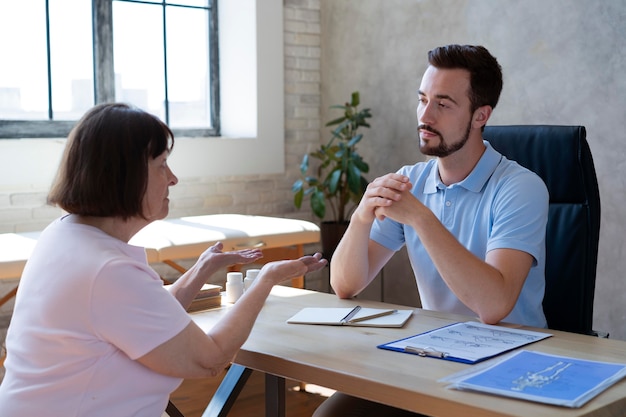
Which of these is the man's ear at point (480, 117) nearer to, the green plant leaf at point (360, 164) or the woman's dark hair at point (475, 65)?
the woman's dark hair at point (475, 65)

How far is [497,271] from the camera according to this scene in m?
2.13

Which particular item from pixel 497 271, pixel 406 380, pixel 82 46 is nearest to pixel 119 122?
pixel 406 380

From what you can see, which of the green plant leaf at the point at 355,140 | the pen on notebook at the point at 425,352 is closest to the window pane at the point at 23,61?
the green plant leaf at the point at 355,140

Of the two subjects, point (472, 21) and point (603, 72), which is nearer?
point (603, 72)

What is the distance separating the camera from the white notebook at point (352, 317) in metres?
2.04

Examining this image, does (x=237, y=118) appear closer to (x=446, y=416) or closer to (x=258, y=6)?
(x=258, y=6)

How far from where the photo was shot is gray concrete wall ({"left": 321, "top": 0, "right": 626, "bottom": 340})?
4.01 m

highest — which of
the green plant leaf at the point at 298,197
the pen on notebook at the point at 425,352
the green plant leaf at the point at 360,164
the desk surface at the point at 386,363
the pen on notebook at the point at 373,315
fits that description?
the green plant leaf at the point at 360,164

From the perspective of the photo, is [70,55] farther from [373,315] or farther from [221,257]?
[373,315]

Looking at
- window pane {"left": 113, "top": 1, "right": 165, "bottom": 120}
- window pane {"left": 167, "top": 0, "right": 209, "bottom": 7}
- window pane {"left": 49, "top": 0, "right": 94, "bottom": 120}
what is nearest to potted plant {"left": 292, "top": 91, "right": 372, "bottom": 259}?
window pane {"left": 113, "top": 1, "right": 165, "bottom": 120}

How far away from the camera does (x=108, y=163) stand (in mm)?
1619

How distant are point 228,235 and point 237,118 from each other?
1.52m

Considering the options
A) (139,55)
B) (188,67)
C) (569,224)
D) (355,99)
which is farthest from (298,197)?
(569,224)

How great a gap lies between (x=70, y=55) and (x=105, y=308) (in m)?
3.42
